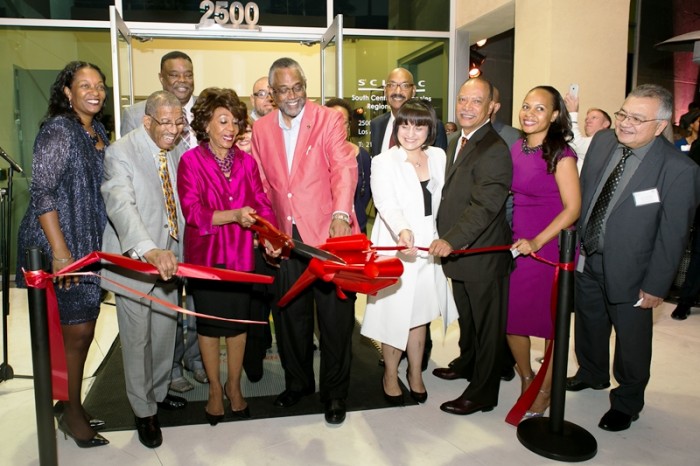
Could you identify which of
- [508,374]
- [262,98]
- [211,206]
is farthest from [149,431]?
[262,98]

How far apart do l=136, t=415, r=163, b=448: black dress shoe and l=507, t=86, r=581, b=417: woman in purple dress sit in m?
2.01

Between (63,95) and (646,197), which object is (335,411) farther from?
(63,95)

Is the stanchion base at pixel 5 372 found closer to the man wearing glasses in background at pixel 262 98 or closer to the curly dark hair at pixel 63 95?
the curly dark hair at pixel 63 95

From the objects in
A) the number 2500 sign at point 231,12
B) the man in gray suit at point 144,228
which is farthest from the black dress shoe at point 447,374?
the number 2500 sign at point 231,12

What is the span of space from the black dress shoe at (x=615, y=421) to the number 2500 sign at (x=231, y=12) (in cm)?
582

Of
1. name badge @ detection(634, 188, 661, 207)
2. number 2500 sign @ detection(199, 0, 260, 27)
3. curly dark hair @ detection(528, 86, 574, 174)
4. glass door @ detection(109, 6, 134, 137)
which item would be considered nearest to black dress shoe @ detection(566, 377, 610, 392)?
name badge @ detection(634, 188, 661, 207)

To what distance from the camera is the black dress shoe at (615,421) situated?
313cm

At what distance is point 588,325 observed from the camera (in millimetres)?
3488

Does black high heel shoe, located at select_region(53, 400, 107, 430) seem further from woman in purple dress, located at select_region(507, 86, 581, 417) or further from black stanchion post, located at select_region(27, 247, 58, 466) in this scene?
woman in purple dress, located at select_region(507, 86, 581, 417)

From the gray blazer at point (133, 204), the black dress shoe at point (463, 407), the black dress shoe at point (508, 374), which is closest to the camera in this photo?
the gray blazer at point (133, 204)

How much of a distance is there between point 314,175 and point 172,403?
1.60 m

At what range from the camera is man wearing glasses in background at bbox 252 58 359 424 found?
3.17 meters

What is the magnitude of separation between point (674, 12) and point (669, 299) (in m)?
5.11

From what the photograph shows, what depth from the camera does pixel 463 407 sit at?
3289mm
